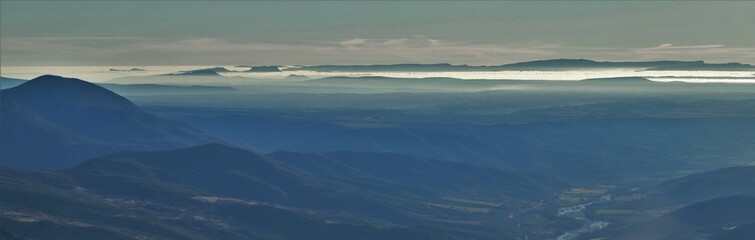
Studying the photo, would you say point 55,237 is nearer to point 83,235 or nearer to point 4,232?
point 83,235

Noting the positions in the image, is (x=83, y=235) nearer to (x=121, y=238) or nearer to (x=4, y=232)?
(x=121, y=238)

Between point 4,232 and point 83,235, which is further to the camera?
point 83,235

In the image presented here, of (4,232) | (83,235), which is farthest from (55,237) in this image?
(4,232)

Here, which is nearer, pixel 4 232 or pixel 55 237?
pixel 4 232

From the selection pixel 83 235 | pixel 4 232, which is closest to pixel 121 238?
A: pixel 83 235

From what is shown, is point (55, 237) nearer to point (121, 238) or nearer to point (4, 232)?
point (121, 238)
